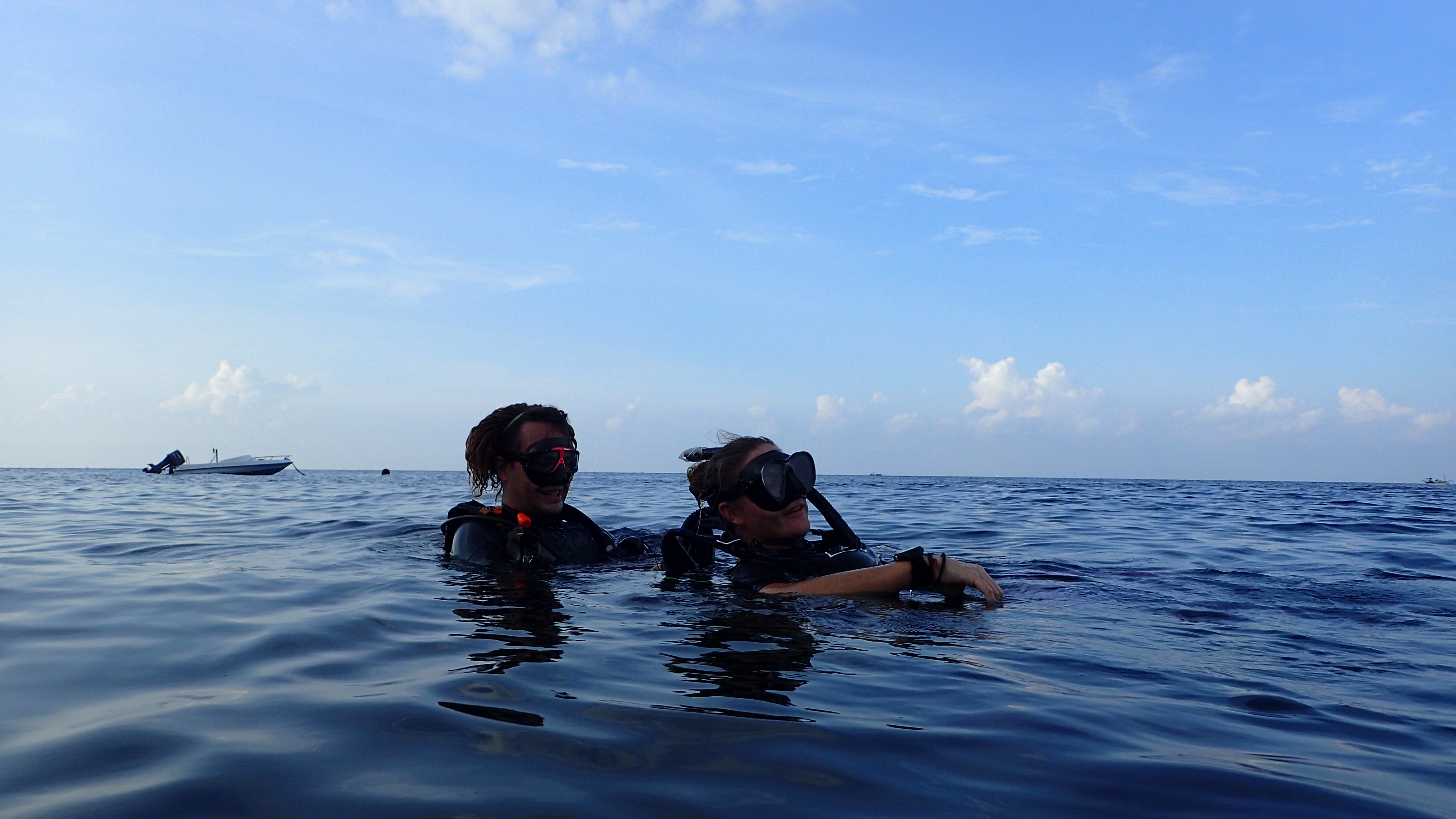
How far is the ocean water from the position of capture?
196cm

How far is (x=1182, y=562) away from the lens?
721 centimetres

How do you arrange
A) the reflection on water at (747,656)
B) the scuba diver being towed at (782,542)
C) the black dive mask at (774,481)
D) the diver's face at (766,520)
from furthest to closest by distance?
the diver's face at (766,520), the black dive mask at (774,481), the scuba diver being towed at (782,542), the reflection on water at (747,656)

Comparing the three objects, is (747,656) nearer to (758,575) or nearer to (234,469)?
(758,575)

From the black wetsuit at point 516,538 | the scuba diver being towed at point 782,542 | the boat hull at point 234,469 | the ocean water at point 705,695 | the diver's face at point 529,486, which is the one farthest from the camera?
the boat hull at point 234,469

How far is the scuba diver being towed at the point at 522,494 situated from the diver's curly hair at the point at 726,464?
4.10 ft

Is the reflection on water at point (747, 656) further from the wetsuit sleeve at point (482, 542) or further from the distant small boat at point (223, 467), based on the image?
the distant small boat at point (223, 467)

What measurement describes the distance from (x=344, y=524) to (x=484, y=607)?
281 inches

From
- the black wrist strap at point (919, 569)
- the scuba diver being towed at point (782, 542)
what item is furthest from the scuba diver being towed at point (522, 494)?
the black wrist strap at point (919, 569)

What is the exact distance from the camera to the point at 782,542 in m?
5.07

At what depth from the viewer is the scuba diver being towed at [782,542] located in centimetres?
434

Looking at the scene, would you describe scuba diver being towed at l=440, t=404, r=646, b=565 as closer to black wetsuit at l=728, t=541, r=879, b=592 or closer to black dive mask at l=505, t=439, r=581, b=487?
black dive mask at l=505, t=439, r=581, b=487

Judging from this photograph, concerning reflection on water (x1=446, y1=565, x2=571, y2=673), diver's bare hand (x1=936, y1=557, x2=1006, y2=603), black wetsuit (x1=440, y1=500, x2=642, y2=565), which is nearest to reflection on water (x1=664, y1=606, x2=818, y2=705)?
reflection on water (x1=446, y1=565, x2=571, y2=673)

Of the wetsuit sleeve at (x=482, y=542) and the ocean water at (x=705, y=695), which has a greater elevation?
the wetsuit sleeve at (x=482, y=542)

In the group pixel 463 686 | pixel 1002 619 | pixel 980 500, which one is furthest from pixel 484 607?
pixel 980 500
